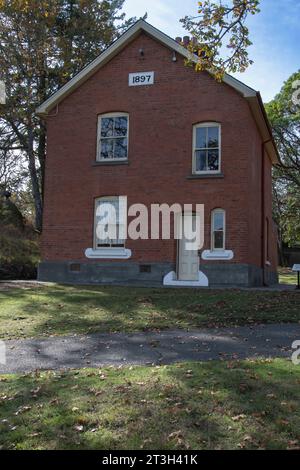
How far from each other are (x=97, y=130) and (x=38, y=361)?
13.0 m

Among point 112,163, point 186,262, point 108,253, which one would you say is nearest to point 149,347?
point 186,262

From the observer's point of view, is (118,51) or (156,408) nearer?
(156,408)

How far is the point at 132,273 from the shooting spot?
747 inches

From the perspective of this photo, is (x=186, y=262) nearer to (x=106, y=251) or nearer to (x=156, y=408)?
(x=106, y=251)

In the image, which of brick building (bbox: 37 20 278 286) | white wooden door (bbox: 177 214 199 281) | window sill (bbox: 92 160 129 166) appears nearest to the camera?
brick building (bbox: 37 20 278 286)

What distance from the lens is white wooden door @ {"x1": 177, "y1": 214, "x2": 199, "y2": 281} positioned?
1856 cm

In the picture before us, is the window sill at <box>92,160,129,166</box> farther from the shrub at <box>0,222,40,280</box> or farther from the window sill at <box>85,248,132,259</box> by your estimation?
the shrub at <box>0,222,40,280</box>

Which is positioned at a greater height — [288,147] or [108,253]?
[288,147]

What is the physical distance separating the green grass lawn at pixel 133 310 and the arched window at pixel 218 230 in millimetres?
2570

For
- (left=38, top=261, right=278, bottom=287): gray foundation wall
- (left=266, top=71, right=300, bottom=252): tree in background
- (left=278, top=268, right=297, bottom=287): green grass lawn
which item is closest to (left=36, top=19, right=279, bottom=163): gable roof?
(left=38, top=261, right=278, bottom=287): gray foundation wall

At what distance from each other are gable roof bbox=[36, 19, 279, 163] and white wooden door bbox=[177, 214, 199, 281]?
4.45m

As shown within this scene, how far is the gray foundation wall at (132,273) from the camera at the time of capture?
1780 centimetres

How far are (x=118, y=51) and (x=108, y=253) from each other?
7554mm
